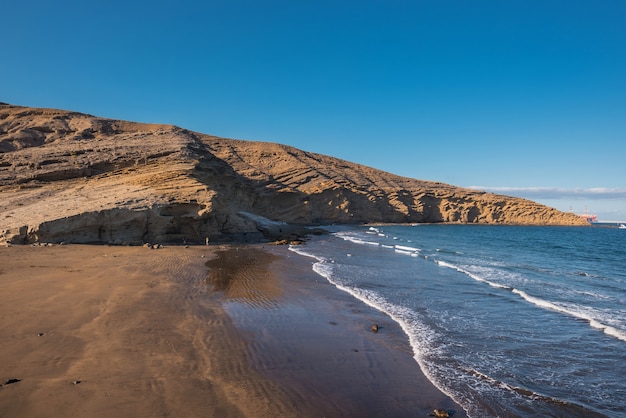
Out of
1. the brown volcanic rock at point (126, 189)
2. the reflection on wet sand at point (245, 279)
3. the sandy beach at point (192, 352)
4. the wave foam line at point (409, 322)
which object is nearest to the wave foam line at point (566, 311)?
the wave foam line at point (409, 322)

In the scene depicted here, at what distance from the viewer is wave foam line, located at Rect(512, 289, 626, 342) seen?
9.30m

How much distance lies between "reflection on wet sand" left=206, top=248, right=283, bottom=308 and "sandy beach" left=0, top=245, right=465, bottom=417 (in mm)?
127

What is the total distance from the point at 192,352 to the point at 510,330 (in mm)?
7508

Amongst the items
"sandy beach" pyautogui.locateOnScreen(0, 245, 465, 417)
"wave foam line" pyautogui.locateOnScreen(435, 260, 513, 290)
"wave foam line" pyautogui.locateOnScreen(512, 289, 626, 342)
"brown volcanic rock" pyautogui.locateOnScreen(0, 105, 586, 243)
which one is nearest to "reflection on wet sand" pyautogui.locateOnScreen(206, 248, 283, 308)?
"sandy beach" pyautogui.locateOnScreen(0, 245, 465, 417)

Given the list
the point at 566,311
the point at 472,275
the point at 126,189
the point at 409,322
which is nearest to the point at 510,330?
the point at 409,322

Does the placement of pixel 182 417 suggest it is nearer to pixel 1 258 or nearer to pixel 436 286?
pixel 436 286

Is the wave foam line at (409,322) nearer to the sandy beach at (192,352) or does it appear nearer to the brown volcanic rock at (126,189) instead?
the sandy beach at (192,352)

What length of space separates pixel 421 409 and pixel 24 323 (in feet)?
24.3

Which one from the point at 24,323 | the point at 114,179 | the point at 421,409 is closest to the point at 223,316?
the point at 24,323

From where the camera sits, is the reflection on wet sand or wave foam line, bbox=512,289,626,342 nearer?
wave foam line, bbox=512,289,626,342

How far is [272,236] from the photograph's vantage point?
3422 cm

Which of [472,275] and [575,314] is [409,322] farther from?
[472,275]

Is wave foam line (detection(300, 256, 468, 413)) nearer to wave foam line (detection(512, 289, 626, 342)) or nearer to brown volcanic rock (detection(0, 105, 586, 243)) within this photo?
wave foam line (detection(512, 289, 626, 342))

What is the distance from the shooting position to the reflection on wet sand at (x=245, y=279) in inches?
456
